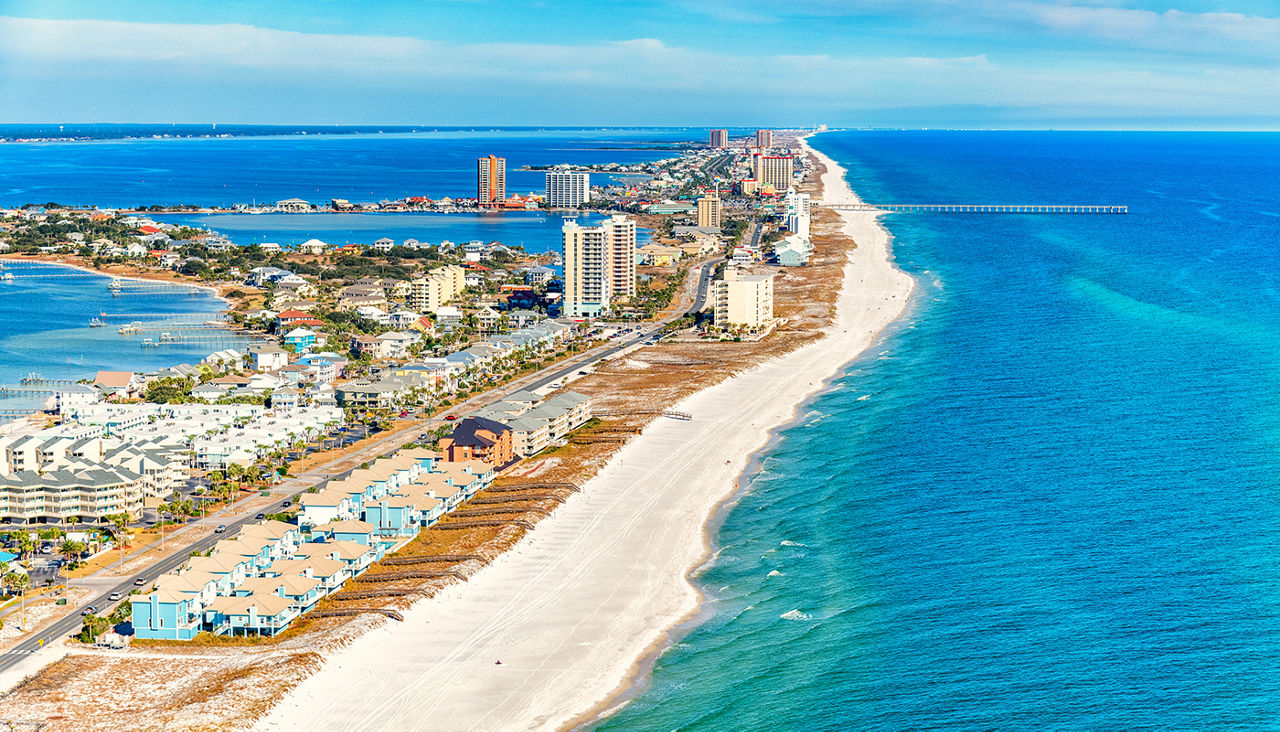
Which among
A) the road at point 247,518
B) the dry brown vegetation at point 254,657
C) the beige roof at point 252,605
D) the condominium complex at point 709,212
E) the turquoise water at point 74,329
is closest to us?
the dry brown vegetation at point 254,657

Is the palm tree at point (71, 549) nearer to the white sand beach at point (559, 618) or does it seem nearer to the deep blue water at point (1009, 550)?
the white sand beach at point (559, 618)

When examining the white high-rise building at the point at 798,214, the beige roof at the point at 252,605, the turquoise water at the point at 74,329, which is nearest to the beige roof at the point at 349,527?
the beige roof at the point at 252,605

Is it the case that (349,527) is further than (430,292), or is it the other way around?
(430,292)

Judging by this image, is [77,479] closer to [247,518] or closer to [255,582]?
[247,518]

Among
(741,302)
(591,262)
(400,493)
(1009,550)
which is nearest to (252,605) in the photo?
(400,493)

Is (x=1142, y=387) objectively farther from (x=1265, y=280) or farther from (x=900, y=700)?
(x=1265, y=280)
